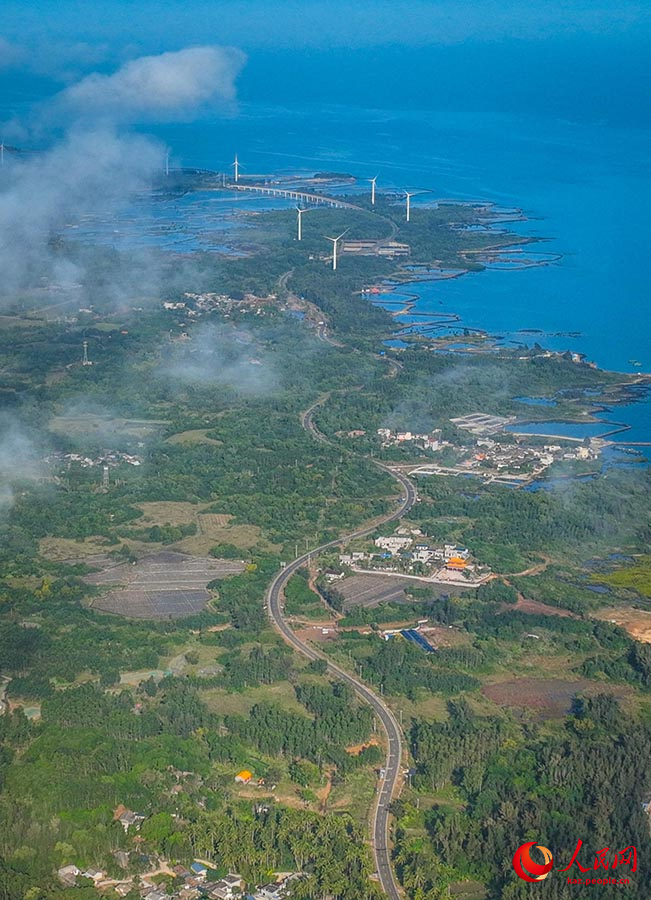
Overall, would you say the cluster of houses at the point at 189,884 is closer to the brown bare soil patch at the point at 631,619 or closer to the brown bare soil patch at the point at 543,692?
the brown bare soil patch at the point at 543,692

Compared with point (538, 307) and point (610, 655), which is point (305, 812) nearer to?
point (610, 655)

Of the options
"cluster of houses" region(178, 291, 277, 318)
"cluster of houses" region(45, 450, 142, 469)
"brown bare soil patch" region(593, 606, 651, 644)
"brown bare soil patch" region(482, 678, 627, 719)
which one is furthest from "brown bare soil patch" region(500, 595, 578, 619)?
"cluster of houses" region(178, 291, 277, 318)

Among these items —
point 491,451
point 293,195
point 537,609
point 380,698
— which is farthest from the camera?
point 293,195

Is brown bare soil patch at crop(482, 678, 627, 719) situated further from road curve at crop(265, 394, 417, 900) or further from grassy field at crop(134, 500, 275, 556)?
grassy field at crop(134, 500, 275, 556)

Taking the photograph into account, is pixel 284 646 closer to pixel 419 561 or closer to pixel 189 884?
pixel 419 561

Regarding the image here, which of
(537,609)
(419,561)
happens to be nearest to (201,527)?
(419,561)

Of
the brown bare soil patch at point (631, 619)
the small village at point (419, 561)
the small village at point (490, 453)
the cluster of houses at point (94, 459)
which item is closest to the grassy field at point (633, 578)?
the brown bare soil patch at point (631, 619)

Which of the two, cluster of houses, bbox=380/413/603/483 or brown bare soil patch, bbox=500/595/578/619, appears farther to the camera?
cluster of houses, bbox=380/413/603/483
